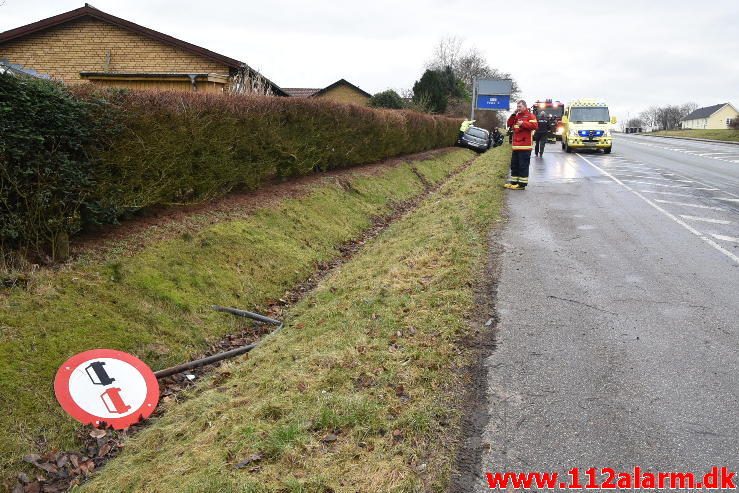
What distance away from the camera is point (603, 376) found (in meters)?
3.96

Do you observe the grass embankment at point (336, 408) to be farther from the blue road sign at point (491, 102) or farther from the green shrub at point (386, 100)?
the blue road sign at point (491, 102)

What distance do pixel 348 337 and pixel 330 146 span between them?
891 centimetres

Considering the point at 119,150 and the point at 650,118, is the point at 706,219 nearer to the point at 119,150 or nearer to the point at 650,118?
the point at 119,150

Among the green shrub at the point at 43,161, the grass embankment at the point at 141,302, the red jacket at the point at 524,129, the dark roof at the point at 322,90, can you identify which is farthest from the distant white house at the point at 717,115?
the green shrub at the point at 43,161

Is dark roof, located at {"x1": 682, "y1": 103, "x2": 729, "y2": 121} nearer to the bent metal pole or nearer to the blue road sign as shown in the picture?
the blue road sign

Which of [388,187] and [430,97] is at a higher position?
[430,97]

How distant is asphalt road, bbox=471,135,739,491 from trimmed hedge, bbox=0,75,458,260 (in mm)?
4775

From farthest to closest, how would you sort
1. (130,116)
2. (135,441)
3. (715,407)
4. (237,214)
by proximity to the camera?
(237,214)
(130,116)
(135,441)
(715,407)

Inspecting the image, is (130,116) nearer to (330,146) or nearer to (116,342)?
(116,342)

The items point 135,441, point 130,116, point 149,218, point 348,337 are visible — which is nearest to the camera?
point 135,441

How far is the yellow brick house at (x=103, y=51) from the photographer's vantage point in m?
17.7

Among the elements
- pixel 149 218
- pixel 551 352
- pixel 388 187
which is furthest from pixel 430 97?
pixel 551 352

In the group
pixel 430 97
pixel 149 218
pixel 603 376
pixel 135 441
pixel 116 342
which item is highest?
pixel 430 97

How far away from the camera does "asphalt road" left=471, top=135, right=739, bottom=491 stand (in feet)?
10.3
